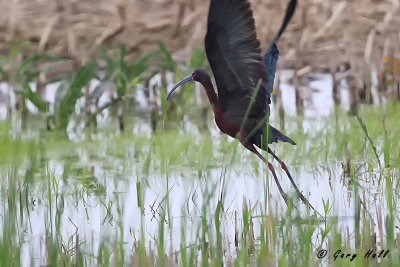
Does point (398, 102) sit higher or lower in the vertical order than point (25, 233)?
higher

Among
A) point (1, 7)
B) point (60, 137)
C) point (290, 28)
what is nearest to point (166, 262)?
point (60, 137)

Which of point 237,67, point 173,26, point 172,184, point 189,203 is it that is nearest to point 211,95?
point 237,67

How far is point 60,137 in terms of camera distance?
16.7 feet

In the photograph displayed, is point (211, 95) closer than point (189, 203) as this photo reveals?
Yes

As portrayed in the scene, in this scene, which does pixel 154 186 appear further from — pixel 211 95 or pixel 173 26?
pixel 173 26

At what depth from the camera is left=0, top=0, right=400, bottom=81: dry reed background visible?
6.93 meters

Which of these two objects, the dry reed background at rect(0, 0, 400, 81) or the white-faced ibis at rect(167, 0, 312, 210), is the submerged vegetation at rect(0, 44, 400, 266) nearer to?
the white-faced ibis at rect(167, 0, 312, 210)

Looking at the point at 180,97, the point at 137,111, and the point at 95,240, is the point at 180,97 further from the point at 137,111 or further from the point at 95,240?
the point at 95,240

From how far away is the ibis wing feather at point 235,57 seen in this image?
288 centimetres

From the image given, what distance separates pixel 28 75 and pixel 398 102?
2233 millimetres

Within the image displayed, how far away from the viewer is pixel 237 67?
302cm

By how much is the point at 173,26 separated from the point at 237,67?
4445 millimetres

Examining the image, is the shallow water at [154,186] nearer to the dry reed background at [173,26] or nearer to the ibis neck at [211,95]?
the ibis neck at [211,95]

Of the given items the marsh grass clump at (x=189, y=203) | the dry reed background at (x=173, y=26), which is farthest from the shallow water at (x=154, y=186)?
the dry reed background at (x=173, y=26)
